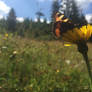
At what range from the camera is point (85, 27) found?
0.65 metres

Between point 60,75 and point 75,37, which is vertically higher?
point 75,37

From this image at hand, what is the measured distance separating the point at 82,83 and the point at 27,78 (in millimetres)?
691

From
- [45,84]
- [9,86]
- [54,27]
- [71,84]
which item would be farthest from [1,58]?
[54,27]

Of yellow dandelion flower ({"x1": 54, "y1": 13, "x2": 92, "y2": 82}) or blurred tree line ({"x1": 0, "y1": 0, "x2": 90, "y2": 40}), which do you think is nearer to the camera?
yellow dandelion flower ({"x1": 54, "y1": 13, "x2": 92, "y2": 82})

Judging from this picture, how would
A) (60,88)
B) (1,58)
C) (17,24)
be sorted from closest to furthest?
(60,88), (1,58), (17,24)

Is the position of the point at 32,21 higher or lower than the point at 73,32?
higher

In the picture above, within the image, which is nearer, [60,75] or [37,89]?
[37,89]

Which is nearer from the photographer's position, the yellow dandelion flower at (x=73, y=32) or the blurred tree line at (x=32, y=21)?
the yellow dandelion flower at (x=73, y=32)

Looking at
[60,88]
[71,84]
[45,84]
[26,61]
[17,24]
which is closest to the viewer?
[45,84]

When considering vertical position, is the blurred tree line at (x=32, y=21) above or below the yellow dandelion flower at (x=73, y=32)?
above

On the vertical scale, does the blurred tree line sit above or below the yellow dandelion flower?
above

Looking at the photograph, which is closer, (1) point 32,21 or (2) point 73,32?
(2) point 73,32

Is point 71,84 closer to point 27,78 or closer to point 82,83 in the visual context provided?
point 82,83

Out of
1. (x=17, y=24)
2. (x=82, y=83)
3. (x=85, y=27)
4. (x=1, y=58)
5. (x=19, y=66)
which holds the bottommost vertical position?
(x=82, y=83)
